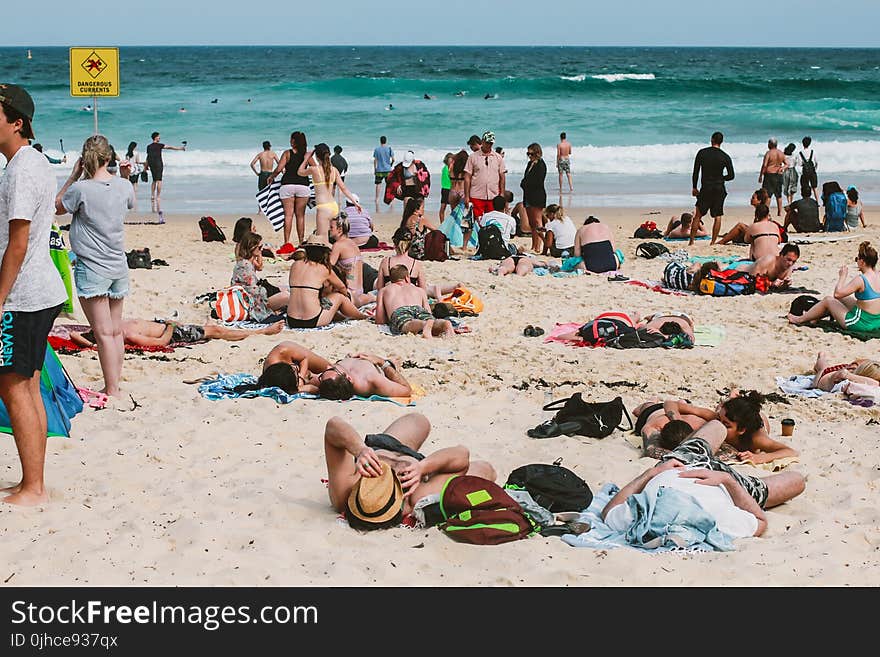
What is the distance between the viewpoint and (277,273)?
11.1 metres

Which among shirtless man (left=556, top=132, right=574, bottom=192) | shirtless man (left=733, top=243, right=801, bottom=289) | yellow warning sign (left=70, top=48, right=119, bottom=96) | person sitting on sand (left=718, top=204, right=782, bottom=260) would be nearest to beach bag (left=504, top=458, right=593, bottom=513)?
shirtless man (left=733, top=243, right=801, bottom=289)

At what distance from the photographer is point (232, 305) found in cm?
895

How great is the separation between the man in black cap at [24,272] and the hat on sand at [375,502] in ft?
4.39

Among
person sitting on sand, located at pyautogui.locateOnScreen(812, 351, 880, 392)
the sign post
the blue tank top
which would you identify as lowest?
person sitting on sand, located at pyautogui.locateOnScreen(812, 351, 880, 392)

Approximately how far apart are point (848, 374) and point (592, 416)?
1.94 meters

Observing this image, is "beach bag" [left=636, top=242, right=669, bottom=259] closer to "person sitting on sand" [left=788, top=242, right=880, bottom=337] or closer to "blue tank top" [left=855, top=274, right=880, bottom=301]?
"person sitting on sand" [left=788, top=242, right=880, bottom=337]

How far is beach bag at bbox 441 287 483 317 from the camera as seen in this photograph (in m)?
9.34

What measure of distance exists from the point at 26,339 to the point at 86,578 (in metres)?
1.02

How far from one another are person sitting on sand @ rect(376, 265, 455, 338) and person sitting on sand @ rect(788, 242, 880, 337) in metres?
3.19

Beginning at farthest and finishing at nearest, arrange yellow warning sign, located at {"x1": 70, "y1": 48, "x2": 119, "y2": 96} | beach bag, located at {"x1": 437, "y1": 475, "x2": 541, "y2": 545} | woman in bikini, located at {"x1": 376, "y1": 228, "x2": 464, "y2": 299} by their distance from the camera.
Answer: yellow warning sign, located at {"x1": 70, "y1": 48, "x2": 119, "y2": 96}, woman in bikini, located at {"x1": 376, "y1": 228, "x2": 464, "y2": 299}, beach bag, located at {"x1": 437, "y1": 475, "x2": 541, "y2": 545}

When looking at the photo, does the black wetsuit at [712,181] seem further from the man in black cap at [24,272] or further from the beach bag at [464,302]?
the man in black cap at [24,272]

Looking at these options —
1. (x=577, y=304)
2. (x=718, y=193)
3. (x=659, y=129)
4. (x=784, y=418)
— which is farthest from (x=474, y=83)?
(x=784, y=418)

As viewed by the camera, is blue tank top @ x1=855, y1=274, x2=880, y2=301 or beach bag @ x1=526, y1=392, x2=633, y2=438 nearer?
beach bag @ x1=526, y1=392, x2=633, y2=438
